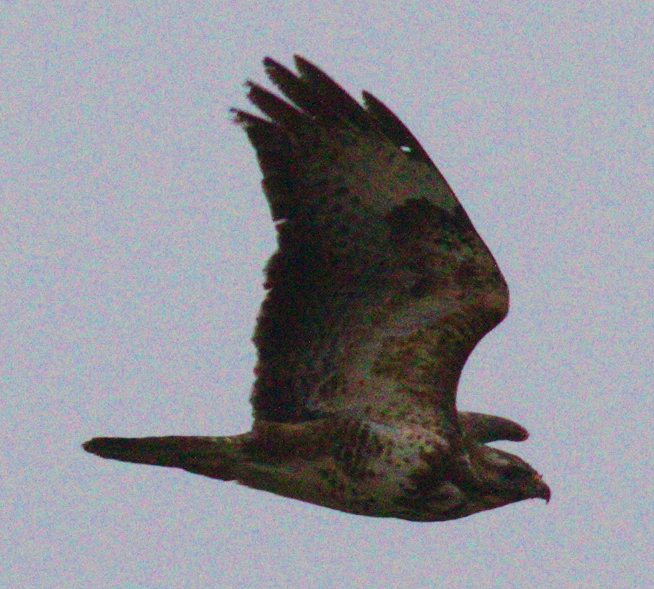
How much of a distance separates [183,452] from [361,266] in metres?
1.54

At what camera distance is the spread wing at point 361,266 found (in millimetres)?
9797

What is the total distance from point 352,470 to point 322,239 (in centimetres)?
138

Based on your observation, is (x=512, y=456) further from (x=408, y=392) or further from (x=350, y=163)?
(x=350, y=163)

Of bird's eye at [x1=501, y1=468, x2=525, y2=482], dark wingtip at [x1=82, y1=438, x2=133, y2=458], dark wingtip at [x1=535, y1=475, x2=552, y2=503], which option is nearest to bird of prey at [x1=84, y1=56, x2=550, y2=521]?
dark wingtip at [x1=82, y1=438, x2=133, y2=458]

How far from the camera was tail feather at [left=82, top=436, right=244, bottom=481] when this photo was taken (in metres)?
9.91

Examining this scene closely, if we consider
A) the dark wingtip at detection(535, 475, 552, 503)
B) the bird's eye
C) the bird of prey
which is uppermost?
the bird of prey

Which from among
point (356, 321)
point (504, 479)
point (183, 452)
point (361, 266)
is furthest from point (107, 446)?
point (504, 479)

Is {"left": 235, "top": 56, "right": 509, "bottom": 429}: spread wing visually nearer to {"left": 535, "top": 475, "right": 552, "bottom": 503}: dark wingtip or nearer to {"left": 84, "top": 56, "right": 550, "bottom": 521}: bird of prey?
{"left": 84, "top": 56, "right": 550, "bottom": 521}: bird of prey

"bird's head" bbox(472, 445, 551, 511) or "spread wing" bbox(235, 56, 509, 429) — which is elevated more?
"spread wing" bbox(235, 56, 509, 429)

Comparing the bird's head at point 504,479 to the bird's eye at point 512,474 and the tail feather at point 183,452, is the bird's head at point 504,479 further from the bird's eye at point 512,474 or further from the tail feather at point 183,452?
the tail feather at point 183,452

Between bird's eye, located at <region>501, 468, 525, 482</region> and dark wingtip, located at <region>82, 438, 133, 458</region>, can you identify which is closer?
dark wingtip, located at <region>82, 438, 133, 458</region>

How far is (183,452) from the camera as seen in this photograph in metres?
9.98

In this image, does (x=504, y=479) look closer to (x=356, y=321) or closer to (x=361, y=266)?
(x=356, y=321)

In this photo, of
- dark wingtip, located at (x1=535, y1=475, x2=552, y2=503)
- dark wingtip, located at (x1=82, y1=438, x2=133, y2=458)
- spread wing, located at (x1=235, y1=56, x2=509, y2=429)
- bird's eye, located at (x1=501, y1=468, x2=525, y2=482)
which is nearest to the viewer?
spread wing, located at (x1=235, y1=56, x2=509, y2=429)
